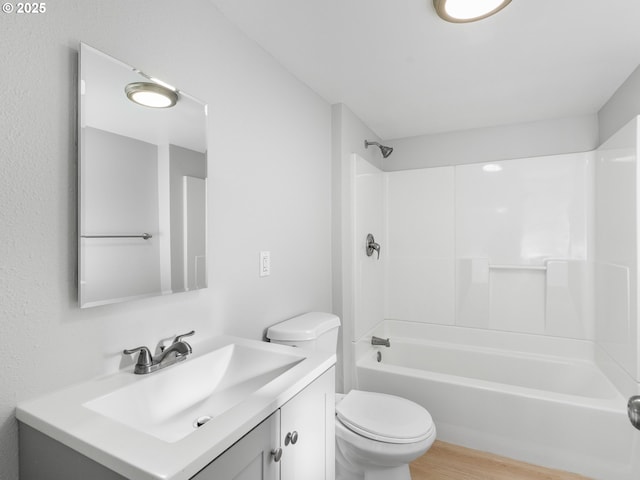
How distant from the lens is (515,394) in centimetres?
216

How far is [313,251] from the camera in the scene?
7.47 ft

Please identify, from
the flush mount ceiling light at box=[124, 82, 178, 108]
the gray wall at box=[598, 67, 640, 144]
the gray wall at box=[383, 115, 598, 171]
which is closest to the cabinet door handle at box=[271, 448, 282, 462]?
the flush mount ceiling light at box=[124, 82, 178, 108]

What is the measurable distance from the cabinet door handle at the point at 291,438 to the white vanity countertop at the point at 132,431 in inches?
4.5

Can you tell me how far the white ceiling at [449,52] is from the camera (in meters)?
1.50

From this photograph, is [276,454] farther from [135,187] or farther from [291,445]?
[135,187]

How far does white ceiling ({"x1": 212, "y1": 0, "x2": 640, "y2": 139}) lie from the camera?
150 cm

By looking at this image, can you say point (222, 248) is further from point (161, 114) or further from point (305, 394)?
point (305, 394)

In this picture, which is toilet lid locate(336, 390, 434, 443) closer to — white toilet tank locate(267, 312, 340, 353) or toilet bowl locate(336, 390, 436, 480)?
toilet bowl locate(336, 390, 436, 480)

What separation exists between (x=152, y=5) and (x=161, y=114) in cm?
37

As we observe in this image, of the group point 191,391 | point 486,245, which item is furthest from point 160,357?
point 486,245

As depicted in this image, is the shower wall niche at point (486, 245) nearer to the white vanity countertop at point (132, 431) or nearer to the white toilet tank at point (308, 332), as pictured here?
the white toilet tank at point (308, 332)

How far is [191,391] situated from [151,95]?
100 cm

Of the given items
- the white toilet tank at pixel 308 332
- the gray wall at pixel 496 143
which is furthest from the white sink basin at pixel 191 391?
the gray wall at pixel 496 143

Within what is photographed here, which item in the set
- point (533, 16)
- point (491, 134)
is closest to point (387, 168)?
point (491, 134)
